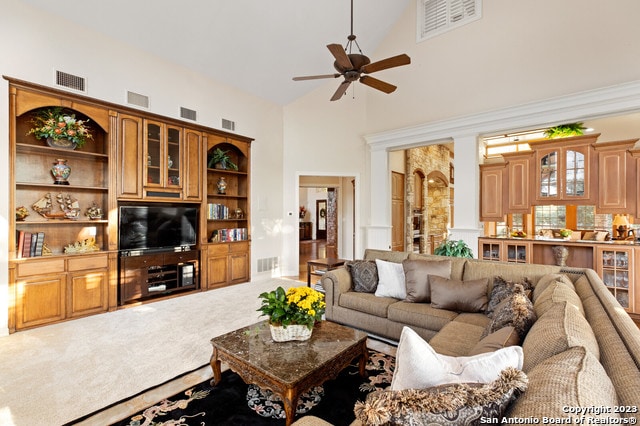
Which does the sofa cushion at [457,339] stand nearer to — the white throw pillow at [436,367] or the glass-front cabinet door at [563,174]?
the white throw pillow at [436,367]

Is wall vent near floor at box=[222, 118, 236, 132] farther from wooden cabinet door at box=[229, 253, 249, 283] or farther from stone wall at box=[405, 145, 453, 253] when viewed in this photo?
stone wall at box=[405, 145, 453, 253]

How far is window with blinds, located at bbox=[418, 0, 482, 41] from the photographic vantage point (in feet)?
17.4

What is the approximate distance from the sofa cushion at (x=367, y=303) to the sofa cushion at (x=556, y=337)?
5.78 ft

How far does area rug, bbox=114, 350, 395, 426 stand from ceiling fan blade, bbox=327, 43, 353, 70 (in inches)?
125

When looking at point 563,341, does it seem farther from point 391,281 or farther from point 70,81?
point 70,81

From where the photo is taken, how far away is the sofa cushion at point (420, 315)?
273 cm

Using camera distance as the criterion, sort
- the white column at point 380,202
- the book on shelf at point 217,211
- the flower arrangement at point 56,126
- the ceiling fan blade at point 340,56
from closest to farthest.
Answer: the ceiling fan blade at point 340,56 < the flower arrangement at point 56,126 < the book on shelf at point 217,211 < the white column at point 380,202

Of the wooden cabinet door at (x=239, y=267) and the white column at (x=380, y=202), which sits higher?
the white column at (x=380, y=202)

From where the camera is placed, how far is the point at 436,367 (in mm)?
1052

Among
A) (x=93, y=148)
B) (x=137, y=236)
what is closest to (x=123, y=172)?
(x=93, y=148)

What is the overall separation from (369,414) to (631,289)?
16.4 ft

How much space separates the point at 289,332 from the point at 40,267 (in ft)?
10.9

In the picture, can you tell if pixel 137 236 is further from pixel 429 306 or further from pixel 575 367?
pixel 575 367

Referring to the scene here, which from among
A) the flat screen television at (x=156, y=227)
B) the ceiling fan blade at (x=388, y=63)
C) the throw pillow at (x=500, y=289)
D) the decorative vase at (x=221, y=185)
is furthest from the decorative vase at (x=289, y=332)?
the decorative vase at (x=221, y=185)
